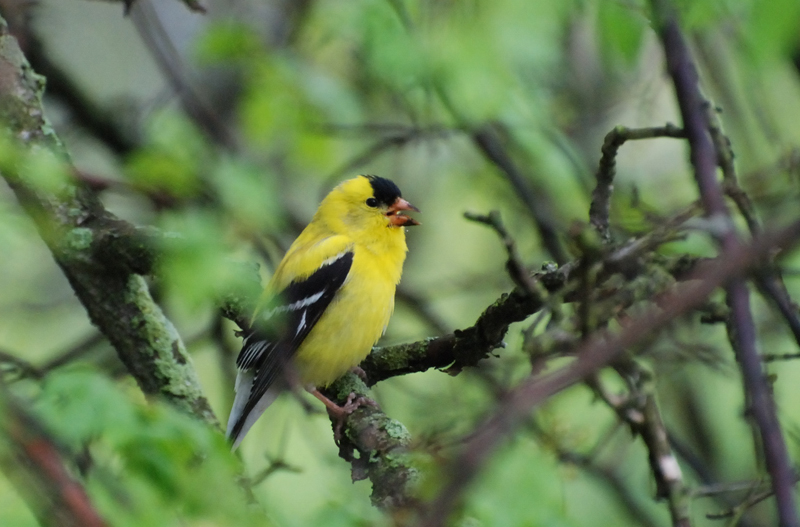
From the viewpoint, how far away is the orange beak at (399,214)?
5496mm

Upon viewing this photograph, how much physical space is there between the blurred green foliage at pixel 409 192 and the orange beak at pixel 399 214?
588 mm

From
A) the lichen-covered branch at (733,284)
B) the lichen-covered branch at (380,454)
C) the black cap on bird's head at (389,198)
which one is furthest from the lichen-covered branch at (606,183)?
the black cap on bird's head at (389,198)

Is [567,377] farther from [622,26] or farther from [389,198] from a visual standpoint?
[389,198]

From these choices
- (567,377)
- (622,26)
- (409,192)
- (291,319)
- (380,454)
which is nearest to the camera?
(567,377)

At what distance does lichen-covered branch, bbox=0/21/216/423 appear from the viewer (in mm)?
3809

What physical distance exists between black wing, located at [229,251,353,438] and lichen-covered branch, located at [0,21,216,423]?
2.47ft

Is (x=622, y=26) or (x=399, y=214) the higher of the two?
(x=622, y=26)

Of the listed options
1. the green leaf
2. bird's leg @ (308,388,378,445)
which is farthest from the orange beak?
the green leaf

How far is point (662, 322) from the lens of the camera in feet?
3.49

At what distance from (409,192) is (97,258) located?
4.95m

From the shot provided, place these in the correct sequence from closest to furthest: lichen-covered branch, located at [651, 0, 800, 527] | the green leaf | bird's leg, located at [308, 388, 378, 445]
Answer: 1. lichen-covered branch, located at [651, 0, 800, 527]
2. the green leaf
3. bird's leg, located at [308, 388, 378, 445]

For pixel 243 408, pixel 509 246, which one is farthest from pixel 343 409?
pixel 509 246

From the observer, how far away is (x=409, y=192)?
8.55 m

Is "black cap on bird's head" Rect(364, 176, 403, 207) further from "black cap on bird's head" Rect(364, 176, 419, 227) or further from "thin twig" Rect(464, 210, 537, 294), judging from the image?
"thin twig" Rect(464, 210, 537, 294)
